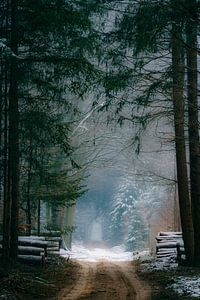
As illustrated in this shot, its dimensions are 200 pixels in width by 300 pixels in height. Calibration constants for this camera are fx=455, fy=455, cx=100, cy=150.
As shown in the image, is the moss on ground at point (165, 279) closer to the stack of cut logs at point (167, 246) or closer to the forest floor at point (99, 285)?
the forest floor at point (99, 285)

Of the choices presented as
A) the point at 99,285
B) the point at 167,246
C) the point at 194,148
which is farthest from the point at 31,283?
the point at 167,246

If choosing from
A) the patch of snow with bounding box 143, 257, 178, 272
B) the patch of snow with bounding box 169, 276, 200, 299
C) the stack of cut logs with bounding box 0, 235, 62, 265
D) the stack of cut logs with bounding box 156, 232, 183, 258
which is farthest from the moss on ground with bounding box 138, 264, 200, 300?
the stack of cut logs with bounding box 156, 232, 183, 258

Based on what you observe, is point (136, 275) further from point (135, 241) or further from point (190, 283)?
point (135, 241)

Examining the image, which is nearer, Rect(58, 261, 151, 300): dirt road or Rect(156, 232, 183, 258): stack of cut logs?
Rect(58, 261, 151, 300): dirt road

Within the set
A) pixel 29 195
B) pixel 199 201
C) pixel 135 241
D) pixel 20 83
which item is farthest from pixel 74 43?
pixel 135 241

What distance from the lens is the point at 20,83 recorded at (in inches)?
583

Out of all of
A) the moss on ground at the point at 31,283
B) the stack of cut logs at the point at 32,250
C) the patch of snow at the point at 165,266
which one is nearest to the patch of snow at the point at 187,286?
the moss on ground at the point at 31,283

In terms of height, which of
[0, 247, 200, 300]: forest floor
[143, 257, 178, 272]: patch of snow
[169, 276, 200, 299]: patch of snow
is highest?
[169, 276, 200, 299]: patch of snow

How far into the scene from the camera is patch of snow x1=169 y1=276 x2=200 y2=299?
33.7ft

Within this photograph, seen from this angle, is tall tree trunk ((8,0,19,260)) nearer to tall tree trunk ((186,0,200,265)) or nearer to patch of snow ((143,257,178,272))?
patch of snow ((143,257,178,272))

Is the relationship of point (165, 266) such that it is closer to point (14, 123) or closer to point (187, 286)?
point (187, 286)

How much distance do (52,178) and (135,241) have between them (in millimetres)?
35548

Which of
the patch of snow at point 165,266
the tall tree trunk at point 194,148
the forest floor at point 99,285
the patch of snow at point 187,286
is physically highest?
the tall tree trunk at point 194,148

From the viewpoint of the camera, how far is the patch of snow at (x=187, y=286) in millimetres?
10283
